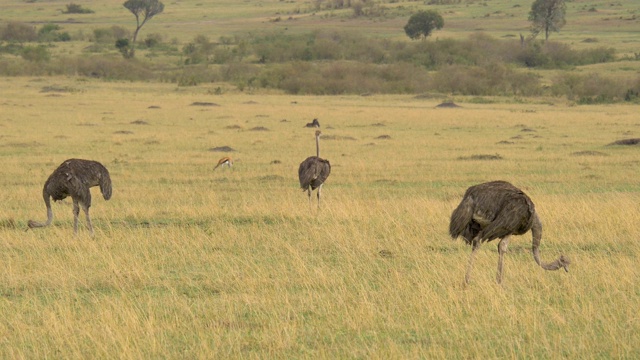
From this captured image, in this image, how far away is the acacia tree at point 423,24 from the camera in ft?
268

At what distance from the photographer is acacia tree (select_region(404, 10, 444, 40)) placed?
8181 cm

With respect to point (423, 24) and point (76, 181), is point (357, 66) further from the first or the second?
point (76, 181)

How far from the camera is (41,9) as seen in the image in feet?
409

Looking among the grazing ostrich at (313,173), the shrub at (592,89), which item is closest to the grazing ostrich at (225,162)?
the grazing ostrich at (313,173)

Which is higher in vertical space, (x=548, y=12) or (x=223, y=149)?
(x=223, y=149)

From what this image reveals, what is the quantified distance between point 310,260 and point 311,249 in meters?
0.62

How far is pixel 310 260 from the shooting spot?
1016 cm

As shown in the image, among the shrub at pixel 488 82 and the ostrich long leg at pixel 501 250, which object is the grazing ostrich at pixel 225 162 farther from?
the shrub at pixel 488 82

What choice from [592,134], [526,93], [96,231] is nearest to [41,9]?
[526,93]

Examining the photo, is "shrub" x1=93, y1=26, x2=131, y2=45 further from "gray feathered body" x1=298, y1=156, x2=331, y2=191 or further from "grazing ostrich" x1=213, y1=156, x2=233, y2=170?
"gray feathered body" x1=298, y1=156, x2=331, y2=191

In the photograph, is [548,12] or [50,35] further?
[50,35]

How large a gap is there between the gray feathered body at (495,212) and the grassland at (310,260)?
0.51 metres

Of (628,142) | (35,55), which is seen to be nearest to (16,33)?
(35,55)

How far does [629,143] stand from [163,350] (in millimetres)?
19852
